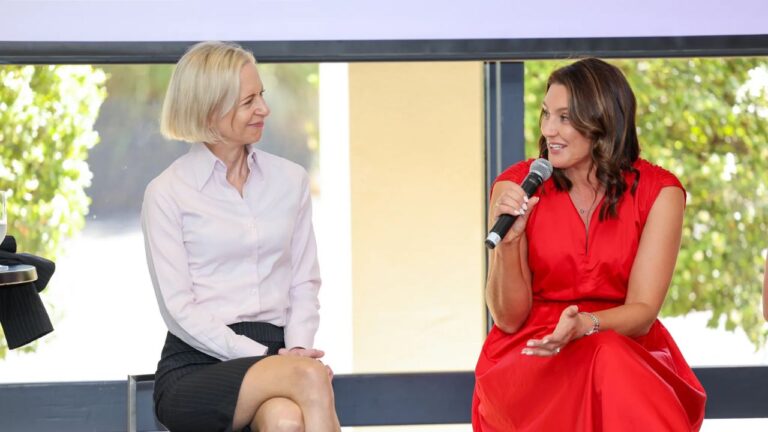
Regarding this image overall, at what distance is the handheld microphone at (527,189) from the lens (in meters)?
2.43

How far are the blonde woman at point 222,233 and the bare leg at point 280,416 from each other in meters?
0.18

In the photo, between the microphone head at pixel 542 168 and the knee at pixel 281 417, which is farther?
the microphone head at pixel 542 168

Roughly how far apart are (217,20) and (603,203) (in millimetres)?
1443

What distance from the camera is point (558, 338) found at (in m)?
2.51

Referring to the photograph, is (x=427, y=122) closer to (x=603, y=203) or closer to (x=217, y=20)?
(x=217, y=20)

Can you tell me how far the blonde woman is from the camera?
2.72 m

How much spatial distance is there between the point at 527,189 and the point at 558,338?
351mm

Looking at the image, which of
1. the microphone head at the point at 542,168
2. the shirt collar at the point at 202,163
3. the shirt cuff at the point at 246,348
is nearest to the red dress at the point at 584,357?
the microphone head at the point at 542,168

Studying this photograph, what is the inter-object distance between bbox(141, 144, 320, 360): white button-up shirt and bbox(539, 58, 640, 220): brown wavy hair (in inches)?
28.7

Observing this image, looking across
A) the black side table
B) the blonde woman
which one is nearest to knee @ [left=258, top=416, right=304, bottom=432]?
the blonde woman

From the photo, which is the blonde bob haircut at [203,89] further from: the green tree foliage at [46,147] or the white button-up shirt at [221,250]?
the green tree foliage at [46,147]

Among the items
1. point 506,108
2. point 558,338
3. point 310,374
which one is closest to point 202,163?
point 310,374

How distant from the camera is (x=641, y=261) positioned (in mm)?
2867

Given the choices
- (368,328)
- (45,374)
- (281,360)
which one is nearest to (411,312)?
(368,328)
